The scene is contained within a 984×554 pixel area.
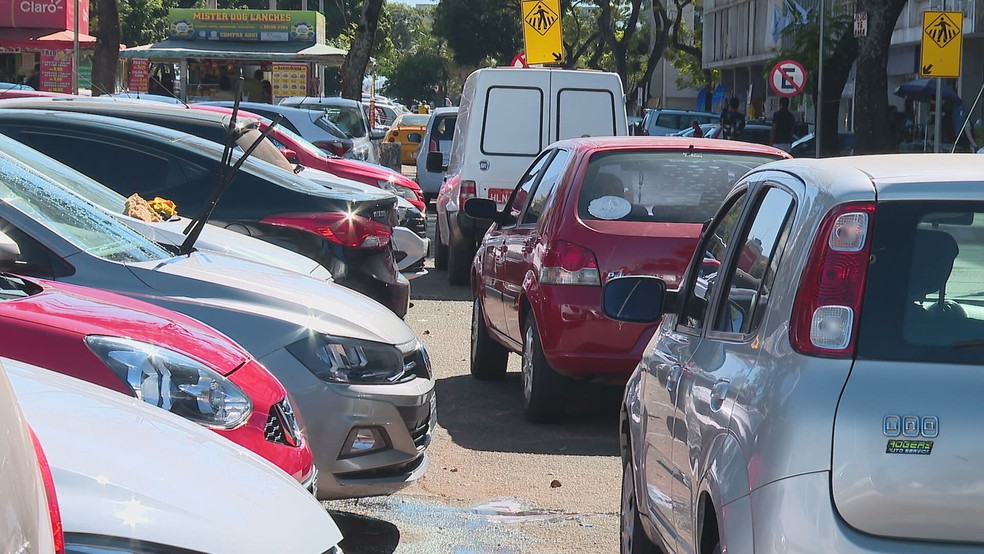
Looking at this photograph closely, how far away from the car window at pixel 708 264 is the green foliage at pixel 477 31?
7202 cm

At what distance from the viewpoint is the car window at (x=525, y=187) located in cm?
914

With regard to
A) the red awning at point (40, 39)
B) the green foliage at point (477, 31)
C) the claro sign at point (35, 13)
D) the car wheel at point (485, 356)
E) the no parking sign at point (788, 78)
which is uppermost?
the green foliage at point (477, 31)

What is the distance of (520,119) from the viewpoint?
13938 mm

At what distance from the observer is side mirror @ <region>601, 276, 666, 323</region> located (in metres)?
4.43

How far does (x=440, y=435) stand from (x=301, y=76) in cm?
3299

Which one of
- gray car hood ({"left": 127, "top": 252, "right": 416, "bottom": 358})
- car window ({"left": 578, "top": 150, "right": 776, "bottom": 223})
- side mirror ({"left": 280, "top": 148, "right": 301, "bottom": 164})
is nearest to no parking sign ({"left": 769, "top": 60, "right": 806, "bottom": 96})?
side mirror ({"left": 280, "top": 148, "right": 301, "bottom": 164})

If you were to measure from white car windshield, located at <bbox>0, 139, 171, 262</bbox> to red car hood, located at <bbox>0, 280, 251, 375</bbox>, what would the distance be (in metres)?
0.76

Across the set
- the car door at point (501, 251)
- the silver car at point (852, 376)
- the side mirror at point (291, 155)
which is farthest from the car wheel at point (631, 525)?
the side mirror at point (291, 155)

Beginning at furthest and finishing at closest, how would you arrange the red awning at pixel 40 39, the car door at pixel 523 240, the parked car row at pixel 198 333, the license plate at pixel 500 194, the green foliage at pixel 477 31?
the green foliage at pixel 477 31 → the red awning at pixel 40 39 → the license plate at pixel 500 194 → the car door at pixel 523 240 → the parked car row at pixel 198 333

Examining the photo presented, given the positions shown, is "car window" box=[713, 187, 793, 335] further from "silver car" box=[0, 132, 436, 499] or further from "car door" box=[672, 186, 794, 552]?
"silver car" box=[0, 132, 436, 499]

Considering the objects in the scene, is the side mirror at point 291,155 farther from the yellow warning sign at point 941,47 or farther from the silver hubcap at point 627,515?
the silver hubcap at point 627,515

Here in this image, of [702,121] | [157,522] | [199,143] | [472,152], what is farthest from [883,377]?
[702,121]

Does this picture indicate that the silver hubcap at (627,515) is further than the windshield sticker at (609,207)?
No

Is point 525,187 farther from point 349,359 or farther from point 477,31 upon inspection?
point 477,31
